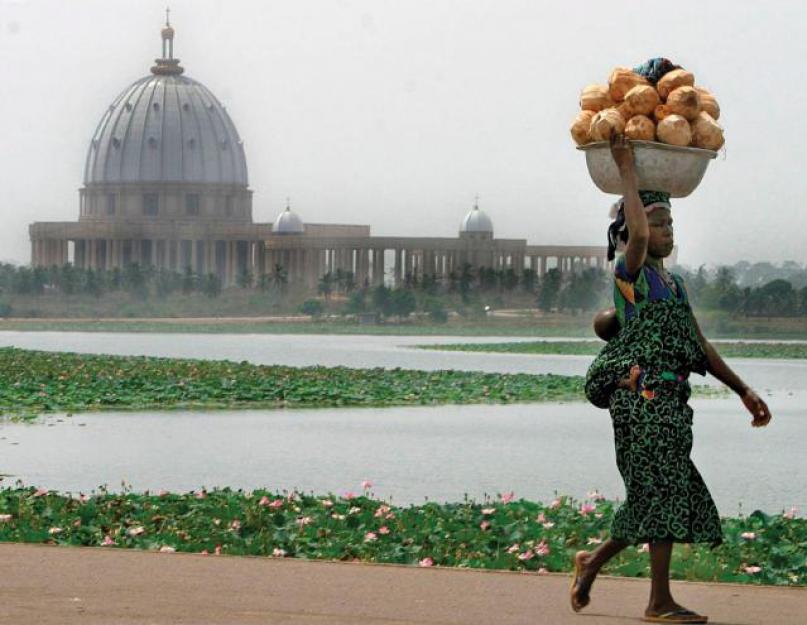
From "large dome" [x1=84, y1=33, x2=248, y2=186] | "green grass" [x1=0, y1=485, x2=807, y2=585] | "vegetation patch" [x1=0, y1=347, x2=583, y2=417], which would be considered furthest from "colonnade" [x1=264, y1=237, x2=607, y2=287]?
"green grass" [x1=0, y1=485, x2=807, y2=585]

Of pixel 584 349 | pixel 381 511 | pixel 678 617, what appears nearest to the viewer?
pixel 678 617

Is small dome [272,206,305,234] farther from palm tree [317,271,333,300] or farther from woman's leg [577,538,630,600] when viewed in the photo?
woman's leg [577,538,630,600]

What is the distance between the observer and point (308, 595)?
7570mm

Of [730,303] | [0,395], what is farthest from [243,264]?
[0,395]

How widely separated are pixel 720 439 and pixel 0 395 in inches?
399

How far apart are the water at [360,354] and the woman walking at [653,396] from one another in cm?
2744

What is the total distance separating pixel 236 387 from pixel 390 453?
10.5 metres

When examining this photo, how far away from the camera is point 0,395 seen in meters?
26.1

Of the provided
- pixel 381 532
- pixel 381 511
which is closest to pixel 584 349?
pixel 381 511

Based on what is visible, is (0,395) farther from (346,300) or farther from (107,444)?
(346,300)

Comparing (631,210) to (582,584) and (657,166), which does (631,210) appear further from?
(582,584)

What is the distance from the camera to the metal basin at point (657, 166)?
278 inches

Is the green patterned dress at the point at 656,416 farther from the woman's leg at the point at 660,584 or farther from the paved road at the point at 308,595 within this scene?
the paved road at the point at 308,595

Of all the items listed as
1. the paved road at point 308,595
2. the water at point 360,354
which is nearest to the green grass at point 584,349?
the water at point 360,354
